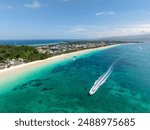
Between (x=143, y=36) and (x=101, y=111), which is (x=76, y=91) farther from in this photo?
(x=143, y=36)

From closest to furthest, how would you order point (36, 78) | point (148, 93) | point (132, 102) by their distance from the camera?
point (132, 102) → point (148, 93) → point (36, 78)

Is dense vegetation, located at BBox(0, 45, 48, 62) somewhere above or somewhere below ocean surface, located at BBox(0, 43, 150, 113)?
above

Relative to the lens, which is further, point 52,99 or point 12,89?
point 12,89

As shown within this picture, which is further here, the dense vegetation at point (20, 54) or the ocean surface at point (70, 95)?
the dense vegetation at point (20, 54)

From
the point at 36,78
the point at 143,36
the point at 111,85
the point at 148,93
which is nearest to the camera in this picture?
the point at 148,93

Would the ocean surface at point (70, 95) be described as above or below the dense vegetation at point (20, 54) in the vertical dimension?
below

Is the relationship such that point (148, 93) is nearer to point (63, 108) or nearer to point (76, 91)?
point (76, 91)

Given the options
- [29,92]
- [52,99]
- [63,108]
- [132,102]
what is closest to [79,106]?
[63,108]

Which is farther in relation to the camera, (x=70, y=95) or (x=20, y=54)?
(x=20, y=54)

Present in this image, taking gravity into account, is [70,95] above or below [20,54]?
below

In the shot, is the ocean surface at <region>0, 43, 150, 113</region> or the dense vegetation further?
the dense vegetation
